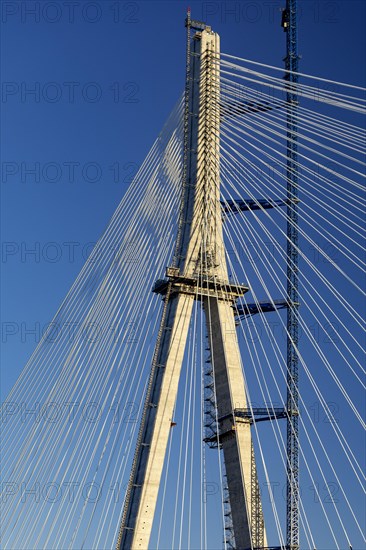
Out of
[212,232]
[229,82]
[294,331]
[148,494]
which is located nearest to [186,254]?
[212,232]

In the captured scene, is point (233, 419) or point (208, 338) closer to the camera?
point (233, 419)

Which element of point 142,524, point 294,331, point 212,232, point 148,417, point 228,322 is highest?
A: point 294,331

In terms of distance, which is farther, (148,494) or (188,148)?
(188,148)

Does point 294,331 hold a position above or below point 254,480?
above

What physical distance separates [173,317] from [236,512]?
8552 mm

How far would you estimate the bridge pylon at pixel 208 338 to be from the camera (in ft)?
123

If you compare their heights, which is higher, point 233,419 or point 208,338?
point 208,338

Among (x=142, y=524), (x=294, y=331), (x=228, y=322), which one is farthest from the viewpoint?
(x=294, y=331)

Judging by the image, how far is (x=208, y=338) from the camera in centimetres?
4016

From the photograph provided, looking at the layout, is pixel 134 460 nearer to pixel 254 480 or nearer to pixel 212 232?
pixel 254 480

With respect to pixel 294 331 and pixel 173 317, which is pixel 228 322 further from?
pixel 294 331

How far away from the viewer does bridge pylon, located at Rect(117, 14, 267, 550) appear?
37562 mm

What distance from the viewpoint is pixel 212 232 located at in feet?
134

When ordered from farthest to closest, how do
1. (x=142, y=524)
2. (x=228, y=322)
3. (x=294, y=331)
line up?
(x=294, y=331)
(x=228, y=322)
(x=142, y=524)
